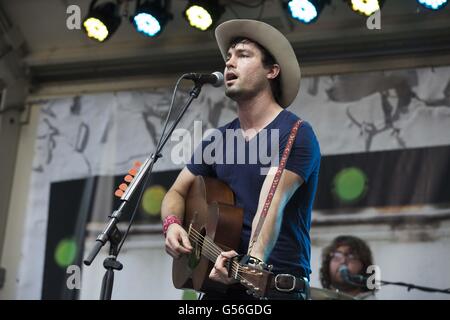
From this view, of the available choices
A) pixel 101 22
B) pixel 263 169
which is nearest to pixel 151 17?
pixel 101 22

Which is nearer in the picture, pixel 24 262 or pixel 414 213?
pixel 414 213

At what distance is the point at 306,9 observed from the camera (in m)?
5.06

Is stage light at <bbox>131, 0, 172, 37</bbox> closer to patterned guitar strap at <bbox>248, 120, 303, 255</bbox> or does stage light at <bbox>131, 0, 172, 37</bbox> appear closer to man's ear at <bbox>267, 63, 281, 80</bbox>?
man's ear at <bbox>267, 63, 281, 80</bbox>

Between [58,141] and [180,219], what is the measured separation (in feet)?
10.1

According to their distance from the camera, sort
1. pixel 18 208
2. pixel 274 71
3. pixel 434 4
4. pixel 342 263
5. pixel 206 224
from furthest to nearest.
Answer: pixel 18 208, pixel 342 263, pixel 434 4, pixel 274 71, pixel 206 224

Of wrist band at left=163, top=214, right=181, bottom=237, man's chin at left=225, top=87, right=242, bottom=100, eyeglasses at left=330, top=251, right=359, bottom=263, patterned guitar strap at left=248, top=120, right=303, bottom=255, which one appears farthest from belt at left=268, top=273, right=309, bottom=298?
eyeglasses at left=330, top=251, right=359, bottom=263

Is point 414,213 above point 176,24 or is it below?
below

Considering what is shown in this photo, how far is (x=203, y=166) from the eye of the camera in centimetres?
340

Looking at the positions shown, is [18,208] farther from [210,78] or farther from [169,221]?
[210,78]

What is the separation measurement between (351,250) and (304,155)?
2.21 m

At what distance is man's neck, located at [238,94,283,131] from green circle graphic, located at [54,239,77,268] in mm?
2920
